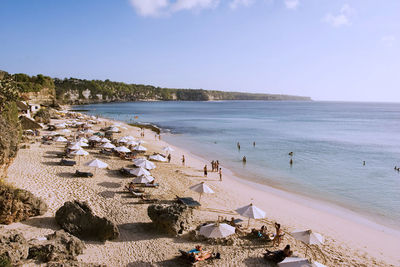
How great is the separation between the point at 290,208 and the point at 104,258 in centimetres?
1226

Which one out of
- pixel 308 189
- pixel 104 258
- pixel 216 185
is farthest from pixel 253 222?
pixel 308 189

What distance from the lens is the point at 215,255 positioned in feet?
33.0

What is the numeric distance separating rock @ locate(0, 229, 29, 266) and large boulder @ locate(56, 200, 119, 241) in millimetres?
2297

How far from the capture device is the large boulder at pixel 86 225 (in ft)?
34.0

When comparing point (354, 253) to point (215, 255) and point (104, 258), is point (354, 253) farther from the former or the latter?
point (104, 258)

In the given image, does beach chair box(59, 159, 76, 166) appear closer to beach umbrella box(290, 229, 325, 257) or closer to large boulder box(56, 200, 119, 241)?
large boulder box(56, 200, 119, 241)

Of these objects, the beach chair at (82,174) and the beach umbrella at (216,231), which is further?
the beach chair at (82,174)

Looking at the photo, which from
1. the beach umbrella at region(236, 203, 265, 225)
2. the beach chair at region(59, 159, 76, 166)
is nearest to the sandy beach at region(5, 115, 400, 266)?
the beach chair at region(59, 159, 76, 166)

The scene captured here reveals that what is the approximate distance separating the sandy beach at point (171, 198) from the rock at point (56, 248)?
1.59ft

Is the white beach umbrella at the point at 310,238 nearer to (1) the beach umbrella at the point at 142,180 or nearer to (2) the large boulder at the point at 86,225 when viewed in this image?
(2) the large boulder at the point at 86,225

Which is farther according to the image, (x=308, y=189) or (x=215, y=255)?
(x=308, y=189)

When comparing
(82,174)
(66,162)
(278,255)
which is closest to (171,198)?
(82,174)

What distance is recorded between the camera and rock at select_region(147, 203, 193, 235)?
11.3 metres

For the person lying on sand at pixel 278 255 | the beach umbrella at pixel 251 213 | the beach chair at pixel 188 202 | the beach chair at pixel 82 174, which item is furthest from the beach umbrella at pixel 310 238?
the beach chair at pixel 82 174
